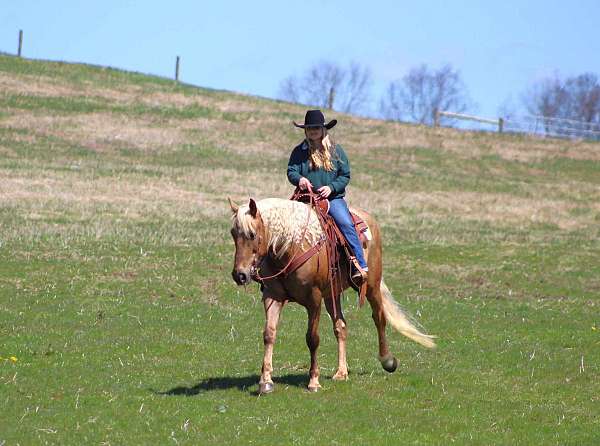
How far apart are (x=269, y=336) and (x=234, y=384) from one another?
4.45 feet

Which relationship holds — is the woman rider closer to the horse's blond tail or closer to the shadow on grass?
the horse's blond tail

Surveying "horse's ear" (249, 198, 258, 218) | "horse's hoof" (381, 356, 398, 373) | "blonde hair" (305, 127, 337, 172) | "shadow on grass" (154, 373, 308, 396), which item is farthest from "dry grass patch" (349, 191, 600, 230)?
"horse's ear" (249, 198, 258, 218)

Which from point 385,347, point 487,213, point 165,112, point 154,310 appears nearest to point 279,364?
point 385,347

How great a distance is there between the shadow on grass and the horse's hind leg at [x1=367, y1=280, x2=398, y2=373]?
3.64 feet

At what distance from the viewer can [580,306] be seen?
22.4m

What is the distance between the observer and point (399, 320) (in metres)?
14.4

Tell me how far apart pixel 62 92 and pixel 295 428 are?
173ft

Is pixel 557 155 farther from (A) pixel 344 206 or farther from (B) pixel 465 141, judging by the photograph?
(A) pixel 344 206

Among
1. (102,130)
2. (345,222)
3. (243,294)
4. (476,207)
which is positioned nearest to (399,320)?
(345,222)

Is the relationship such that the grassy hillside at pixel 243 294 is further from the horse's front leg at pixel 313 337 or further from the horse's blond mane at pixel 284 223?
the horse's blond mane at pixel 284 223

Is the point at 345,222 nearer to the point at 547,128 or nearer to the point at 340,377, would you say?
the point at 340,377

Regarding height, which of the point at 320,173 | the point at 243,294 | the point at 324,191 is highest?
the point at 320,173

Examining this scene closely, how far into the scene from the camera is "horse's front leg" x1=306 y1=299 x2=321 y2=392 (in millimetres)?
12234

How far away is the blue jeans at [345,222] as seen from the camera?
12.9 meters
